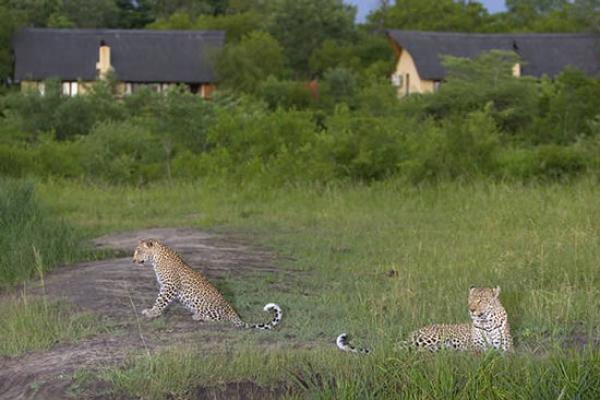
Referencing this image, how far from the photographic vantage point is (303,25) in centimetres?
4559

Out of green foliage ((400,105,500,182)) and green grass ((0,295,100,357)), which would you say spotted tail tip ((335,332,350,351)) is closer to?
green grass ((0,295,100,357))

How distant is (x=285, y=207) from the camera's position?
52.2 ft

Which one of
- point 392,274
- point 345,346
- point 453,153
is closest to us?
point 345,346

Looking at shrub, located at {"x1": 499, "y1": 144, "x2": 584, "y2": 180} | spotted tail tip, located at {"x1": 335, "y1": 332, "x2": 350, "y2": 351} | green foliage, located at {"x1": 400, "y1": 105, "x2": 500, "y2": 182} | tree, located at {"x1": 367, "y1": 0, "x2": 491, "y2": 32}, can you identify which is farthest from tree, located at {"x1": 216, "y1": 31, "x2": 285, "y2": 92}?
spotted tail tip, located at {"x1": 335, "y1": 332, "x2": 350, "y2": 351}

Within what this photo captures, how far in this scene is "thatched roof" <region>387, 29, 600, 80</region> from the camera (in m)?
43.2

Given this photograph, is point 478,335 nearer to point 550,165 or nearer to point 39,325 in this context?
point 39,325

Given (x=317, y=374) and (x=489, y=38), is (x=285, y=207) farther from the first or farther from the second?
(x=489, y=38)

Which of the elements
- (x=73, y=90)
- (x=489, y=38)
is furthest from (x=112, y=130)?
(x=489, y=38)

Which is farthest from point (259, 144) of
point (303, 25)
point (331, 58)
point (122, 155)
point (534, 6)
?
point (534, 6)

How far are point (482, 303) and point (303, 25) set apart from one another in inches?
1526

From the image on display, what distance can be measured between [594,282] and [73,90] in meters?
33.8

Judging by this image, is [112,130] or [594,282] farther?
[112,130]

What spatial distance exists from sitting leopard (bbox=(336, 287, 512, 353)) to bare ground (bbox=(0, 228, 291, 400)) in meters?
1.15

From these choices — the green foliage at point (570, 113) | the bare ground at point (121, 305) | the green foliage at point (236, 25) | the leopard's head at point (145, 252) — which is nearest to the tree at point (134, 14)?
the green foliage at point (236, 25)
